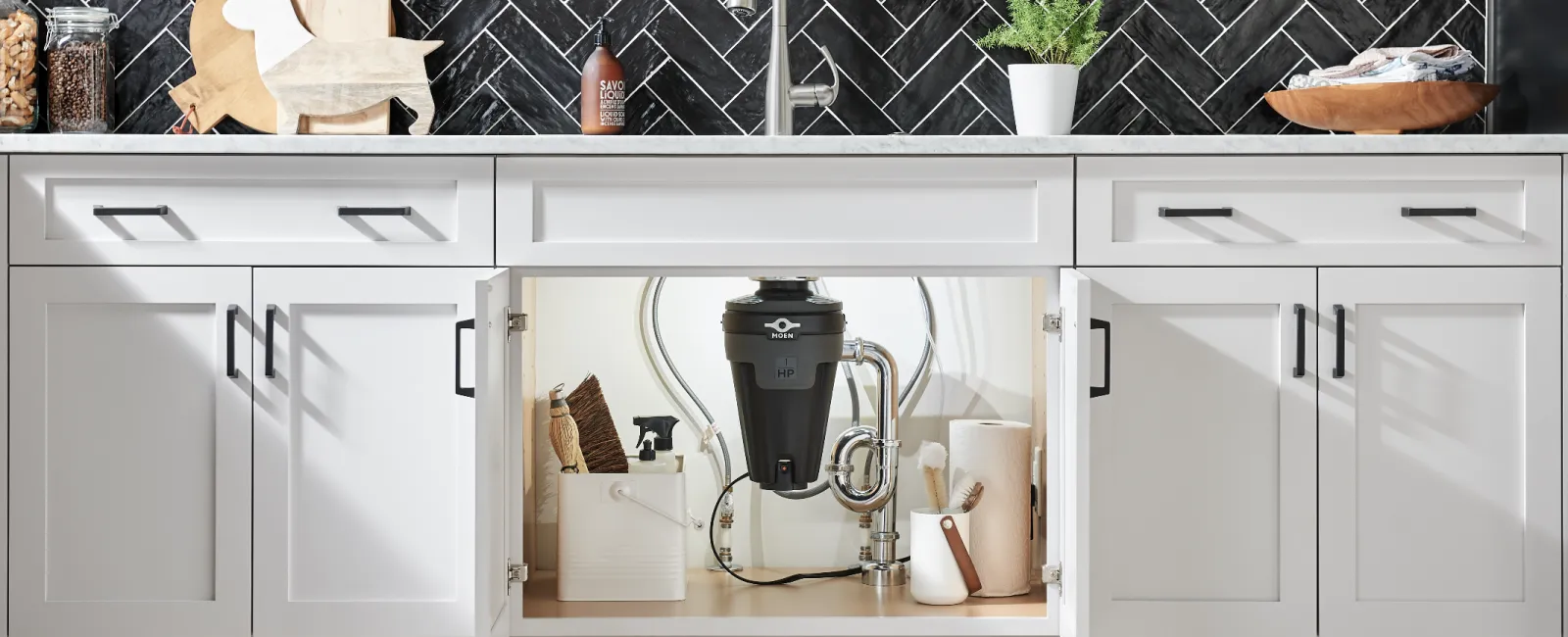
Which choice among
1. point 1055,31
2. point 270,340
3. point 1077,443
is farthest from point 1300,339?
point 270,340

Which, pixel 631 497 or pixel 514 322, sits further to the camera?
pixel 631 497

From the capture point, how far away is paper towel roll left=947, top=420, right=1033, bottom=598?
6.20ft

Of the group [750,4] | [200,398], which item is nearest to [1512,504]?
[750,4]

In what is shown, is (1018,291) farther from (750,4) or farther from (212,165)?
(212,165)

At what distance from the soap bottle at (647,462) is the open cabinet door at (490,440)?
1.06 feet

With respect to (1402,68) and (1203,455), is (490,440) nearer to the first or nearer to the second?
(1203,455)

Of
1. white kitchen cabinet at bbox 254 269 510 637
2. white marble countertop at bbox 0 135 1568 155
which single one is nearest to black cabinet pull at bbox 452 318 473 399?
white kitchen cabinet at bbox 254 269 510 637

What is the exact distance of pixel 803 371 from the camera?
1.86 m

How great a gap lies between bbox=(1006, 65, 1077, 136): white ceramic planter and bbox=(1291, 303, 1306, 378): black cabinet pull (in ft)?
1.70

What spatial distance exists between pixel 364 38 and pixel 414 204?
614mm

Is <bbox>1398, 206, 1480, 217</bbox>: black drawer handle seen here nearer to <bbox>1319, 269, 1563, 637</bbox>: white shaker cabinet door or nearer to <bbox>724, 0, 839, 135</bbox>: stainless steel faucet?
<bbox>1319, 269, 1563, 637</bbox>: white shaker cabinet door

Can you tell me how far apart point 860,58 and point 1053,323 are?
0.74 meters

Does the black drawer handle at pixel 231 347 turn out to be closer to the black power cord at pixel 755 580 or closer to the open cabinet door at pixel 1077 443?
the black power cord at pixel 755 580

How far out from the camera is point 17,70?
2000 millimetres
